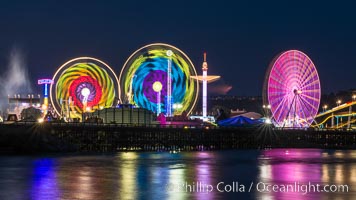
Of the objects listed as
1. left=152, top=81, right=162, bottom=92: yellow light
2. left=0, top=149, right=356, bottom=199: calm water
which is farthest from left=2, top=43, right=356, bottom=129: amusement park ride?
left=0, top=149, right=356, bottom=199: calm water

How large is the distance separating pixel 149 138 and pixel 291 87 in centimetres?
1658

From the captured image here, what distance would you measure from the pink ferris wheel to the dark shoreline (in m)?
6.26

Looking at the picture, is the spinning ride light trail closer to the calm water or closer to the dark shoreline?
the dark shoreline

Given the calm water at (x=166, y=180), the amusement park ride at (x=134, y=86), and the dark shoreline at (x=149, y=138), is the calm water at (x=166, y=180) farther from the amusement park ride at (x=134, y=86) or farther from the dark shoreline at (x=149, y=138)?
the amusement park ride at (x=134, y=86)

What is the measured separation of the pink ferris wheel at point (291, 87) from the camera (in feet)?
241

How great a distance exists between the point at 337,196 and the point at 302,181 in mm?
6333

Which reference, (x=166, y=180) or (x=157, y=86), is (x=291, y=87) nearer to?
(x=157, y=86)

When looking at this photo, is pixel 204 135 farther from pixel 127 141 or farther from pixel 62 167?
pixel 62 167

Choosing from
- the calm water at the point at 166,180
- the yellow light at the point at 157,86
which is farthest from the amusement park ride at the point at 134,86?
the calm water at the point at 166,180

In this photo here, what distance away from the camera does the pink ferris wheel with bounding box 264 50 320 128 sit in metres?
73.3

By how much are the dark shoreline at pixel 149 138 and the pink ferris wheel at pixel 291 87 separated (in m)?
6.26

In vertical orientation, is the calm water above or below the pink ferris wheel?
below

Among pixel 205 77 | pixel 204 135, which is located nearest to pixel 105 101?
pixel 204 135

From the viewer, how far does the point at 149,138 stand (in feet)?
246
